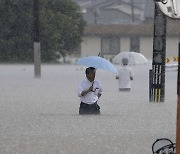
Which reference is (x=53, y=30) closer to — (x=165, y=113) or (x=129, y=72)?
(x=129, y=72)

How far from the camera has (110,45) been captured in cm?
8131

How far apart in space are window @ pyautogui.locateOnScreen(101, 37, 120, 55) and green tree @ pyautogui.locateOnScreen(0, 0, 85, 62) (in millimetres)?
19376

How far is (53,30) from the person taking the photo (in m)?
59.2

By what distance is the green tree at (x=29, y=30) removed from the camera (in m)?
59.1

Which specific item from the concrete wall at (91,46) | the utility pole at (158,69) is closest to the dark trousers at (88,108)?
the utility pole at (158,69)

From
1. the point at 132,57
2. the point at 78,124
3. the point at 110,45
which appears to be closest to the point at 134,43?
the point at 110,45

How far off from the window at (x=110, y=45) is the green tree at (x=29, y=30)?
19376 mm

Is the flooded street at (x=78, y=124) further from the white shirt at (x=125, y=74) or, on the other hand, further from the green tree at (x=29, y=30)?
the green tree at (x=29, y=30)

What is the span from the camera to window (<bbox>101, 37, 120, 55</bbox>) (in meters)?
81.3

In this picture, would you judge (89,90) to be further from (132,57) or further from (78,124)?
(132,57)

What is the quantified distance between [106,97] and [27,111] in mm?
5553

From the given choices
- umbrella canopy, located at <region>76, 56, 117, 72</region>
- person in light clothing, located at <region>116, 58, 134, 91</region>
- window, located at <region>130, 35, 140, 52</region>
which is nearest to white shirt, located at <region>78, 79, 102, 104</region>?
umbrella canopy, located at <region>76, 56, 117, 72</region>

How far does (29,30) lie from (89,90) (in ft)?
147

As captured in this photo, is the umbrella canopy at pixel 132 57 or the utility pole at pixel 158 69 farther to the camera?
the umbrella canopy at pixel 132 57
